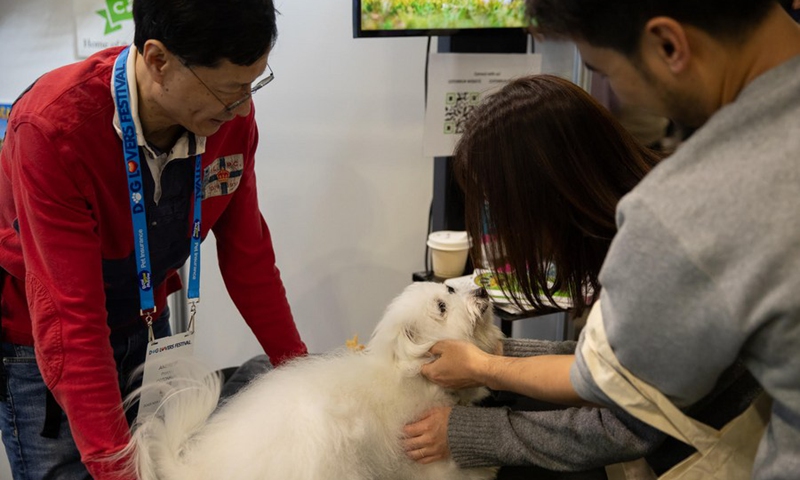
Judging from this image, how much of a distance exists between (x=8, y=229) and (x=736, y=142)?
122cm

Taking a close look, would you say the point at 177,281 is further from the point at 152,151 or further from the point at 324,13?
the point at 324,13

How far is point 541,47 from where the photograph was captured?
2.81 metres

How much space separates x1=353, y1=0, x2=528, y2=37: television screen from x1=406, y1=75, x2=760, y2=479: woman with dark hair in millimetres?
627

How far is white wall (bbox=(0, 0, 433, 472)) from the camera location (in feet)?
8.75

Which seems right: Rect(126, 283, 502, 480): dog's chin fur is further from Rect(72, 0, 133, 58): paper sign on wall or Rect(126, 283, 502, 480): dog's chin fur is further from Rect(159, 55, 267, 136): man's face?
Rect(72, 0, 133, 58): paper sign on wall

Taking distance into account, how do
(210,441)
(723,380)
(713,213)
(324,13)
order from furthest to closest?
(324,13) → (210,441) → (723,380) → (713,213)

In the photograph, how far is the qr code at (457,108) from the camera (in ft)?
6.98

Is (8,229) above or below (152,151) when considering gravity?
below

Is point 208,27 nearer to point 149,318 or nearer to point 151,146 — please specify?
point 151,146

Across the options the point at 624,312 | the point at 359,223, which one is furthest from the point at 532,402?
the point at 359,223

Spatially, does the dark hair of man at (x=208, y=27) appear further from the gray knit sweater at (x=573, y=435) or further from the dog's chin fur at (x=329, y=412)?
the gray knit sweater at (x=573, y=435)

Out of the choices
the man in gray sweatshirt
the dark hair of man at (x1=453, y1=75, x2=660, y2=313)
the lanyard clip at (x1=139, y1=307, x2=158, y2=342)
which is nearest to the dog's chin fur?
the lanyard clip at (x1=139, y1=307, x2=158, y2=342)

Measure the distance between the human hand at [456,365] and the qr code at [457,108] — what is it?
0.92 m

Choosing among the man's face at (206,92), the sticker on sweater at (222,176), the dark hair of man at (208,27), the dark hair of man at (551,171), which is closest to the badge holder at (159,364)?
the sticker on sweater at (222,176)
